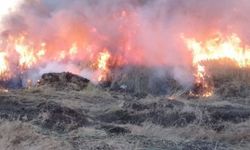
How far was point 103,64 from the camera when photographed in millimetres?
30500

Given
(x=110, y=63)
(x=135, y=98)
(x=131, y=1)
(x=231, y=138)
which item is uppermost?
(x=131, y=1)

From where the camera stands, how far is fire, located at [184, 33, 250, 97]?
95.3ft

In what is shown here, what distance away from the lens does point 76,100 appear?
21.8 m

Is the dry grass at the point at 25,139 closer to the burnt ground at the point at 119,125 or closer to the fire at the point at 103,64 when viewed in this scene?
the burnt ground at the point at 119,125

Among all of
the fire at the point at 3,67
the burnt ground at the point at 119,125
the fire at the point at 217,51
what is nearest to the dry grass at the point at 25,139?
the burnt ground at the point at 119,125

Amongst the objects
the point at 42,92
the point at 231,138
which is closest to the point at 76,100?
the point at 42,92

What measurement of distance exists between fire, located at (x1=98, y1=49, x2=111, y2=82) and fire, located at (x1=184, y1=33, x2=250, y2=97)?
448cm

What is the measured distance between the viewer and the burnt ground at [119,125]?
11289mm

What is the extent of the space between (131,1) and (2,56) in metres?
8.01

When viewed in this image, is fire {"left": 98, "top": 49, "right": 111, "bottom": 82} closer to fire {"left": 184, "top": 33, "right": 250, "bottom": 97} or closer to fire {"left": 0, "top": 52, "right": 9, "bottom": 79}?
fire {"left": 184, "top": 33, "right": 250, "bottom": 97}

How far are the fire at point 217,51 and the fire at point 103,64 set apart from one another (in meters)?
4.48

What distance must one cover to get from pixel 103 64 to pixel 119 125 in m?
15.3

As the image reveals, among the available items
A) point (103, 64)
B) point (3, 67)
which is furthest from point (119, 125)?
point (3, 67)

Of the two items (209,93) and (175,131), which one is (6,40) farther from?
(175,131)
